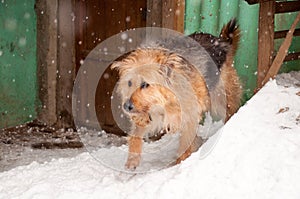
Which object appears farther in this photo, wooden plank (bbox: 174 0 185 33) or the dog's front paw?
wooden plank (bbox: 174 0 185 33)

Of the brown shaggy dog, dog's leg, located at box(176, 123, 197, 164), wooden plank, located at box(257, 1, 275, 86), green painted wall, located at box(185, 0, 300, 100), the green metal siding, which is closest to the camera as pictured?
the brown shaggy dog

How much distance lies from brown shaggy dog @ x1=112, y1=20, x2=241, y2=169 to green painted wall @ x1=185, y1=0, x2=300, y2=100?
90 centimetres

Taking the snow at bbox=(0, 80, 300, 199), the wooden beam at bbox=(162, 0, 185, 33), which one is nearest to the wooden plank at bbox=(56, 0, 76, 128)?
the wooden beam at bbox=(162, 0, 185, 33)

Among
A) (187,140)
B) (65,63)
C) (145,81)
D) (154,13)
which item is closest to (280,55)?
(187,140)

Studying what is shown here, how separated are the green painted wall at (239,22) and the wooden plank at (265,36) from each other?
3.58ft

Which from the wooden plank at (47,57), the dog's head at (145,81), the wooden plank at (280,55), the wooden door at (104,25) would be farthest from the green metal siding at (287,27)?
the dog's head at (145,81)

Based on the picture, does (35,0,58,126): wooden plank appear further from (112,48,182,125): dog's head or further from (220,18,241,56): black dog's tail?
(112,48,182,125): dog's head

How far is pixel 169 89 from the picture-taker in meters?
4.60

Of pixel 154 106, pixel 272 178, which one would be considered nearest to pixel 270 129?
pixel 272 178

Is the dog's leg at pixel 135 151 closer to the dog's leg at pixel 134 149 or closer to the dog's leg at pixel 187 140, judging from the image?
the dog's leg at pixel 134 149

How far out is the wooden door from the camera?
6980 millimetres

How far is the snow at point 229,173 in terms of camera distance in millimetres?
3580

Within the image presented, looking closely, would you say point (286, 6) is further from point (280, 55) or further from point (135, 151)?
point (135, 151)

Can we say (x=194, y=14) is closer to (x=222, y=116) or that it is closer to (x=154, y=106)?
(x=222, y=116)
